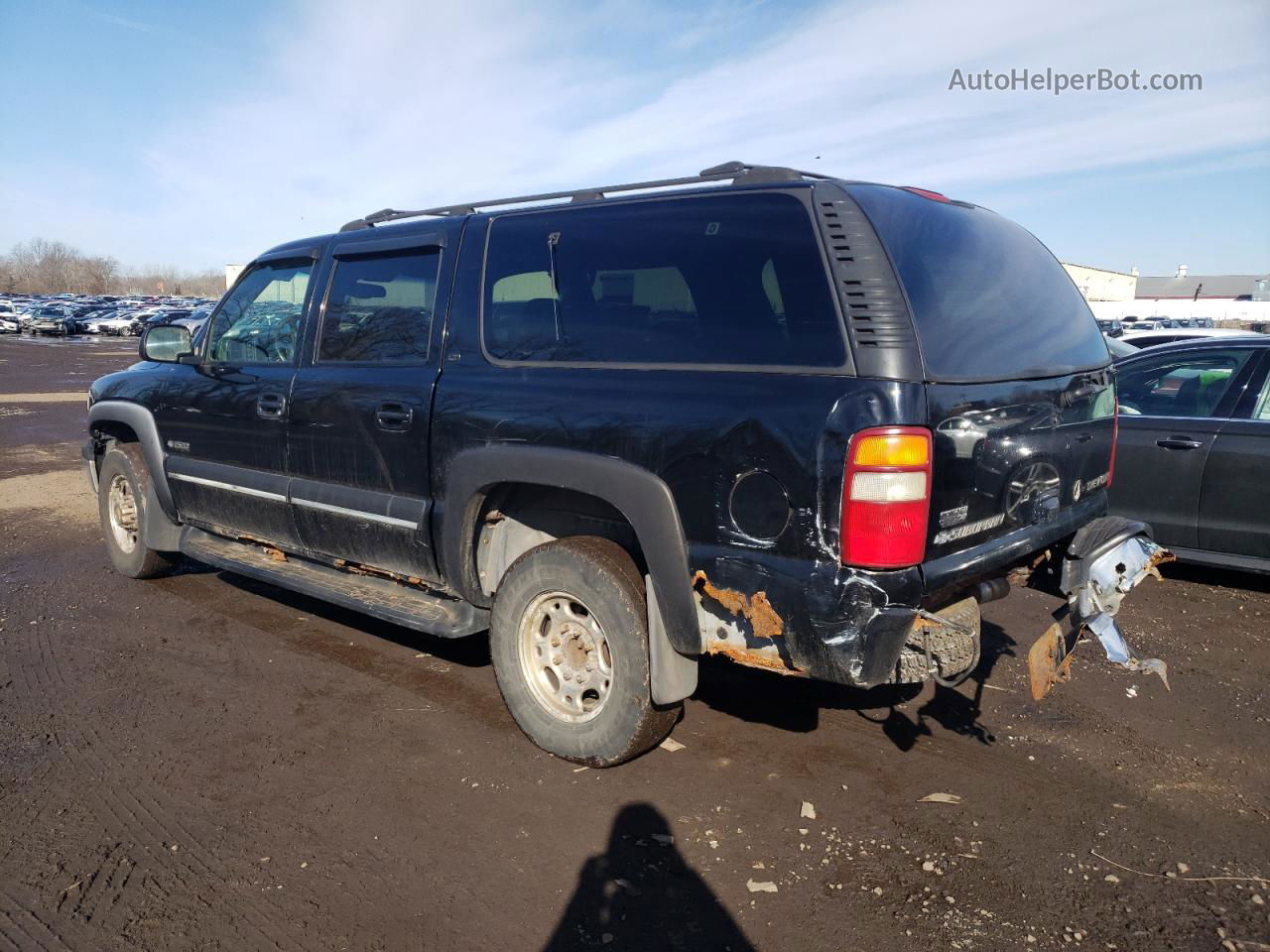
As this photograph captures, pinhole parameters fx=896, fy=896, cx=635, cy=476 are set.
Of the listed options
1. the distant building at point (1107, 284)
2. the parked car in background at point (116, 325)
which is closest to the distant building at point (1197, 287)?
the distant building at point (1107, 284)

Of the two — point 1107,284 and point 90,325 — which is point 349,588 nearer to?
point 90,325

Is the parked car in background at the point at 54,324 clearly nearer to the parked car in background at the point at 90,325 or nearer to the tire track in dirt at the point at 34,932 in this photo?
the parked car in background at the point at 90,325

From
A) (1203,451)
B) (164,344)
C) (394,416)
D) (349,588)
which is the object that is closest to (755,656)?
(394,416)

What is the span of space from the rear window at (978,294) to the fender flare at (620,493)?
1000mm

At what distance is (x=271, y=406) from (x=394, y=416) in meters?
1.04

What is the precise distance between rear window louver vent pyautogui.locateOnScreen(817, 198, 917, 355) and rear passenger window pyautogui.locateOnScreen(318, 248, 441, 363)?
192 centimetres

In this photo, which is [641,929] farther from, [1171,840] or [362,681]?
[362,681]

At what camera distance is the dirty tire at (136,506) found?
5.77 meters

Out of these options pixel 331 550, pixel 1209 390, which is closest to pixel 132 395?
pixel 331 550

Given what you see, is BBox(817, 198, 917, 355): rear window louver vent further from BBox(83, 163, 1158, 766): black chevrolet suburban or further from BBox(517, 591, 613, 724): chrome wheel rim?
BBox(517, 591, 613, 724): chrome wheel rim

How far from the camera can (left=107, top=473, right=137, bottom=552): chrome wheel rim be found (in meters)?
6.02

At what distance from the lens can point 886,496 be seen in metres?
2.69

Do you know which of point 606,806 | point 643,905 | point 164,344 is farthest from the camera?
point 164,344

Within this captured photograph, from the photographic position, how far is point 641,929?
104 inches
